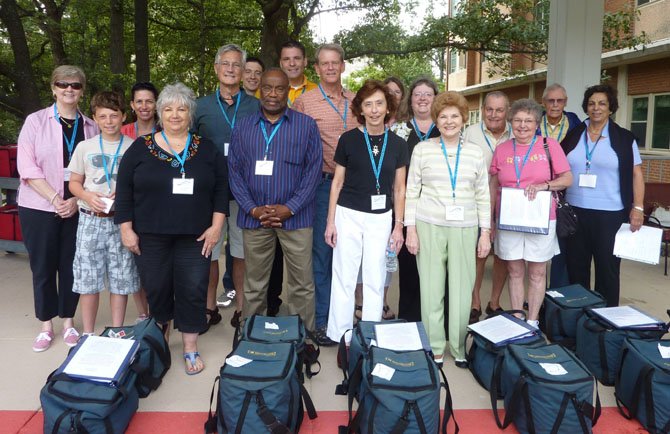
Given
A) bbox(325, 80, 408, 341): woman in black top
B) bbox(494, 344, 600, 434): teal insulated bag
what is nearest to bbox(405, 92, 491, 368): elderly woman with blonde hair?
bbox(325, 80, 408, 341): woman in black top

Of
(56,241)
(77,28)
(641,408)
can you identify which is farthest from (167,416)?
(77,28)

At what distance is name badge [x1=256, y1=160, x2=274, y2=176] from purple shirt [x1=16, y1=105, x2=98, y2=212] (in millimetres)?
1345

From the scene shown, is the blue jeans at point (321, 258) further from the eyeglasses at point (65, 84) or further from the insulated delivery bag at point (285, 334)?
the eyeglasses at point (65, 84)

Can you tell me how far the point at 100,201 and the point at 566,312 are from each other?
3.16 m

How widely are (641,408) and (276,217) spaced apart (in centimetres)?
230

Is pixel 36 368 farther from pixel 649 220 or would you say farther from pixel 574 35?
pixel 649 220

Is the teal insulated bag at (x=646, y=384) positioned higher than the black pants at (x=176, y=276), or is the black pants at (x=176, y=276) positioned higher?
the black pants at (x=176, y=276)

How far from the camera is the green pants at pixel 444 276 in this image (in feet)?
10.7

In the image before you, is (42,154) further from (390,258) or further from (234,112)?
(390,258)

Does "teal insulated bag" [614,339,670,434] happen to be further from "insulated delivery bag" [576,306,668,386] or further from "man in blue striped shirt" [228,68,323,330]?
"man in blue striped shirt" [228,68,323,330]

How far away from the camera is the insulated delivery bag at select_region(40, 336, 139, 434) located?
2398 millimetres

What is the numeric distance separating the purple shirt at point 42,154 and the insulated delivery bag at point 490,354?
2.90m

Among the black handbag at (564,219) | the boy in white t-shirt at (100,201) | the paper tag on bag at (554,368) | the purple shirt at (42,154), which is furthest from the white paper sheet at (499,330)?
the purple shirt at (42,154)

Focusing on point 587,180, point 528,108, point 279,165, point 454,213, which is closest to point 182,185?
point 279,165
